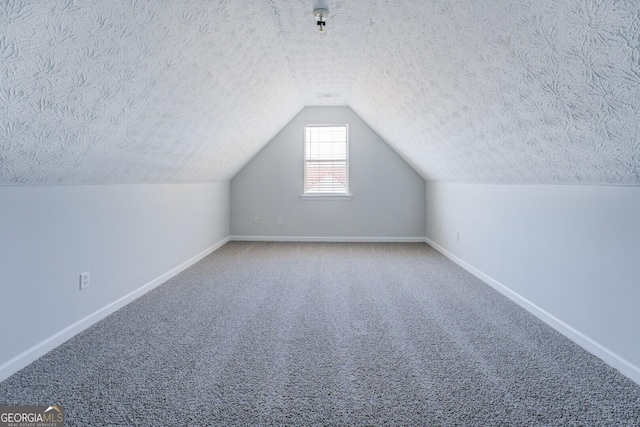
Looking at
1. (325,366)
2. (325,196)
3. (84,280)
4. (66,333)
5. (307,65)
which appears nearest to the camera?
(325,366)

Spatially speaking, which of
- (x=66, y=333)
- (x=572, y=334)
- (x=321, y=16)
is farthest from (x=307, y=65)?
(x=572, y=334)

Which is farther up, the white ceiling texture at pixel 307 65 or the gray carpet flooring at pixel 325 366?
the white ceiling texture at pixel 307 65

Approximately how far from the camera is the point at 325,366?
1.67 metres

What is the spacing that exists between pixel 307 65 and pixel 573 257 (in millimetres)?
2850

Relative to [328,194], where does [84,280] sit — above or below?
below

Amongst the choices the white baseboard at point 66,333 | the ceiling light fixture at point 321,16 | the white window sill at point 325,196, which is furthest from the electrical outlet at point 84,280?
the white window sill at point 325,196

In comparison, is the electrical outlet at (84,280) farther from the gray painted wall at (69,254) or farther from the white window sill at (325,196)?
the white window sill at (325,196)

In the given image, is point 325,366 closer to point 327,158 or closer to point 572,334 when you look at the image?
point 572,334

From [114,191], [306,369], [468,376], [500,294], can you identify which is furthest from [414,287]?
[114,191]

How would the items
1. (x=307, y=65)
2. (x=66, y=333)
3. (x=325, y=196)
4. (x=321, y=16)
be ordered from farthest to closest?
(x=325, y=196), (x=307, y=65), (x=321, y=16), (x=66, y=333)

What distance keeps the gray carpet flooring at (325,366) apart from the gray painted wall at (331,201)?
8.01 feet

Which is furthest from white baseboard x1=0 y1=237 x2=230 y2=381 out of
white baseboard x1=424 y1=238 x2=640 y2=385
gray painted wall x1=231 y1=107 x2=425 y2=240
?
white baseboard x1=424 y1=238 x2=640 y2=385

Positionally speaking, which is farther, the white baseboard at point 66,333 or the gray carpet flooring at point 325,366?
the white baseboard at point 66,333

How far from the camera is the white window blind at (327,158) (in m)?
5.28
